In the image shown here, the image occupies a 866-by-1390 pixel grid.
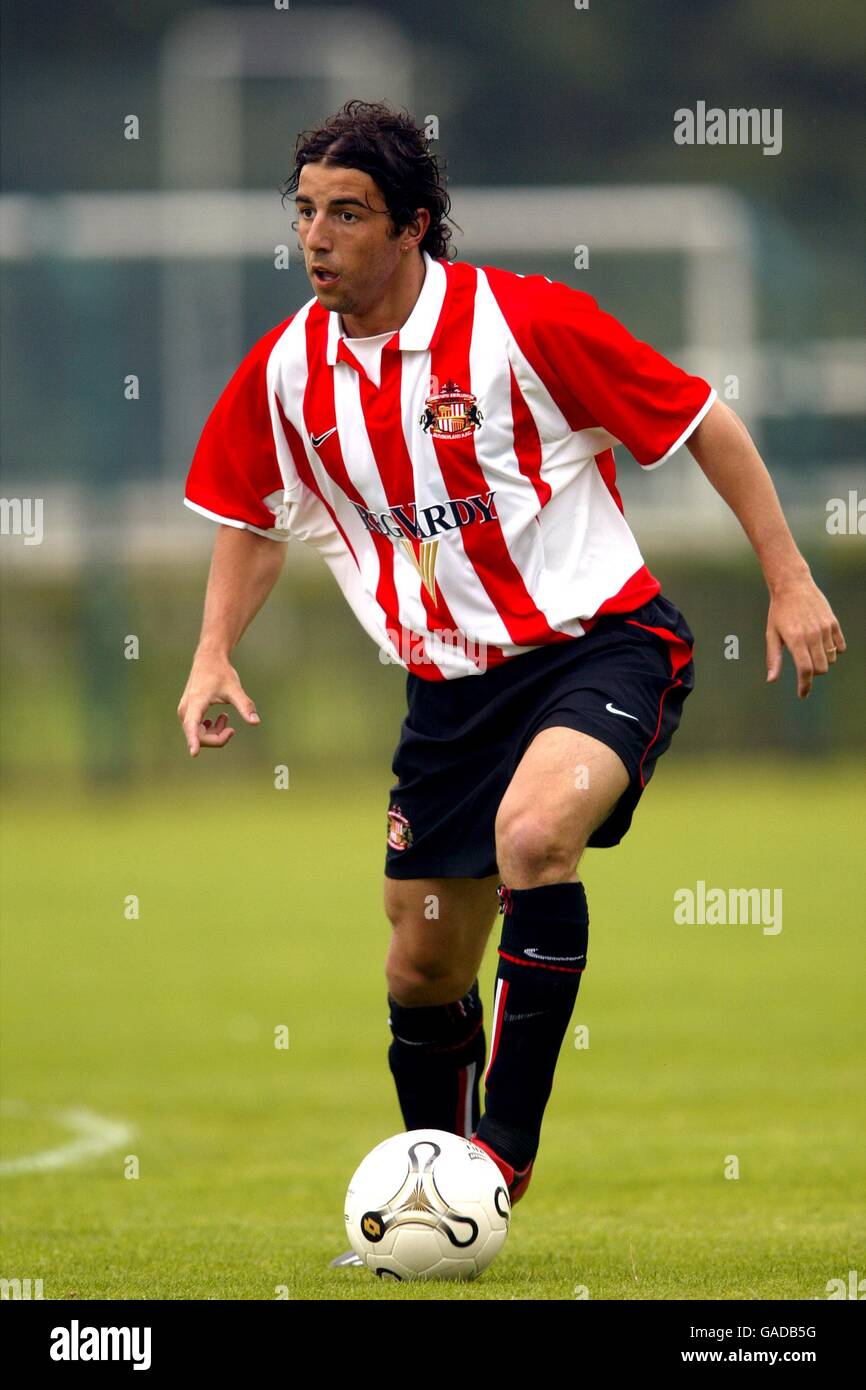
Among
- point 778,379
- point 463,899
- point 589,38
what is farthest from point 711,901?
point 589,38

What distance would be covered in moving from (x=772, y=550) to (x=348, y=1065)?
3.36 metres

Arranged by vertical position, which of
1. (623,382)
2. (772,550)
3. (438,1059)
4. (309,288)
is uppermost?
(309,288)

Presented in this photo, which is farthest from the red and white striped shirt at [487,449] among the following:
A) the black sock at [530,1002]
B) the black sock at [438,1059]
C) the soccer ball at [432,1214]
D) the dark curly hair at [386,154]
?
the soccer ball at [432,1214]

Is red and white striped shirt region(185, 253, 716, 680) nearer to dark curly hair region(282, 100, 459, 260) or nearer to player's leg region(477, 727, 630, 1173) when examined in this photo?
dark curly hair region(282, 100, 459, 260)

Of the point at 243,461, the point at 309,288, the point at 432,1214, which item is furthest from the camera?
the point at 309,288

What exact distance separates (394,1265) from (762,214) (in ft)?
48.9

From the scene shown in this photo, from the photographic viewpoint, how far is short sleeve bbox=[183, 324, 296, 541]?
14.5 ft

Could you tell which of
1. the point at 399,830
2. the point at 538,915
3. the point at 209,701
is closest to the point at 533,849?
the point at 538,915

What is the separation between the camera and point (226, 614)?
14.8 feet

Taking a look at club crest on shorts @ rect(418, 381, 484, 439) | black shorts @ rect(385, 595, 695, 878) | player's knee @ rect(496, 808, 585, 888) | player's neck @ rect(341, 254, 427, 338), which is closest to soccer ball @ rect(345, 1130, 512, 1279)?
player's knee @ rect(496, 808, 585, 888)

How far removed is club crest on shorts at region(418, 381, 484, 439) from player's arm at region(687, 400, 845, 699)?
1.36 ft

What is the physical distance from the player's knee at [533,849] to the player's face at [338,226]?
1059 mm

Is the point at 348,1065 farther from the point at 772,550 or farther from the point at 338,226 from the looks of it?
the point at 338,226

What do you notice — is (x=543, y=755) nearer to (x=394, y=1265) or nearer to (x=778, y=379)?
(x=394, y=1265)
